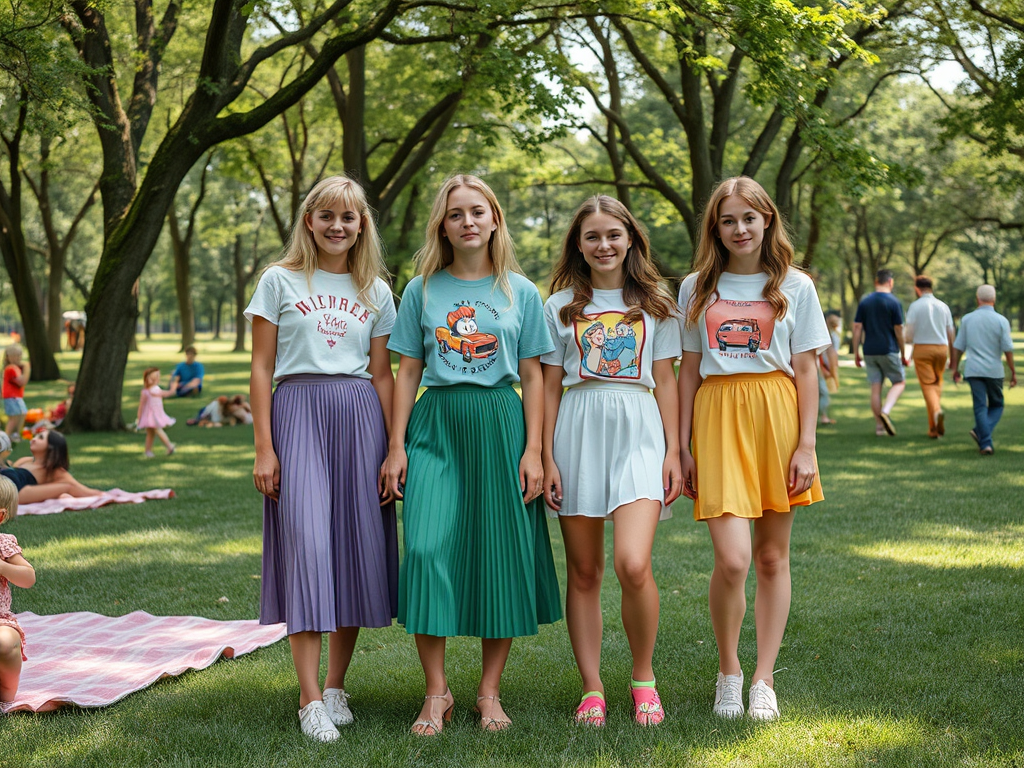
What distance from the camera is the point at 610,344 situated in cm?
411

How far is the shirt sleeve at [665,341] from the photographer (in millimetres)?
4179

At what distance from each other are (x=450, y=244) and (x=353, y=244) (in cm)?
43

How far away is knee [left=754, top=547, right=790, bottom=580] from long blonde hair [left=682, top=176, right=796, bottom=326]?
1010 mm

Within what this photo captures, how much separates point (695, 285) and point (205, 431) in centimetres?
1439

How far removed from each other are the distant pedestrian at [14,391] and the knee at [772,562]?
14.5 meters

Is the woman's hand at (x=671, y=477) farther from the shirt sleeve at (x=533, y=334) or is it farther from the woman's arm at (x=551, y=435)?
the shirt sleeve at (x=533, y=334)

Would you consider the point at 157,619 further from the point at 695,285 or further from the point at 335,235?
the point at 695,285

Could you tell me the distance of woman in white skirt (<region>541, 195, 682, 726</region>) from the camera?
13.2 ft

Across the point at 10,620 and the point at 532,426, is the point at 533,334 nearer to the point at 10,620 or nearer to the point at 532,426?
the point at 532,426

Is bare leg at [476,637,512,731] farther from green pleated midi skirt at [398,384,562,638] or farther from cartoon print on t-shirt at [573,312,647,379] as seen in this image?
cartoon print on t-shirt at [573,312,647,379]

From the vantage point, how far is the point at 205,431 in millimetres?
17203

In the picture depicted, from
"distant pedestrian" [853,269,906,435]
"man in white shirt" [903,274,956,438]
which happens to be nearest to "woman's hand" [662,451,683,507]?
"man in white shirt" [903,274,956,438]

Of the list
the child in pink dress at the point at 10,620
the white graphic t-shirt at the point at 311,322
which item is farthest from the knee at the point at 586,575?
the child in pink dress at the point at 10,620

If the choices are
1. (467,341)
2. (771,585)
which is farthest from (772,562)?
(467,341)
